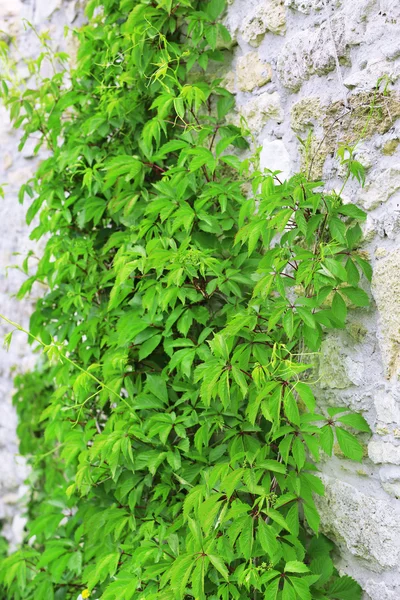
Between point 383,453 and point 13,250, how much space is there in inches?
99.9

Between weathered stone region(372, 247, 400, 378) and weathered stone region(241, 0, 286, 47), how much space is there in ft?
2.56

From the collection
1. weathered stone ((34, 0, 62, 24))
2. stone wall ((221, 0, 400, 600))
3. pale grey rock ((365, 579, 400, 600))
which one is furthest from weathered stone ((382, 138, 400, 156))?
weathered stone ((34, 0, 62, 24))

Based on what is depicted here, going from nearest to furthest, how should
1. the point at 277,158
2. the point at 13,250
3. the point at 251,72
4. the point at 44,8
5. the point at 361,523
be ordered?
1. the point at 361,523
2. the point at 277,158
3. the point at 251,72
4. the point at 44,8
5. the point at 13,250

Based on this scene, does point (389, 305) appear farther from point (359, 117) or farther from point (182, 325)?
point (182, 325)

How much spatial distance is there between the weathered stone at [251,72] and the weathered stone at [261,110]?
5cm

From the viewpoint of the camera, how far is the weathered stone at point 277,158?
1.64 meters

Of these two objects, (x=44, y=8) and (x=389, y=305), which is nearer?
(x=389, y=305)

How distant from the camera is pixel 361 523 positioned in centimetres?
142

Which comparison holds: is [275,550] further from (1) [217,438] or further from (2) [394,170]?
(2) [394,170]

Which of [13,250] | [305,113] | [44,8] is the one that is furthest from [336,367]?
[44,8]

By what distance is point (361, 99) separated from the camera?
4.50 feet

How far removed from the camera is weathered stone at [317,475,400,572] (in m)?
1.34

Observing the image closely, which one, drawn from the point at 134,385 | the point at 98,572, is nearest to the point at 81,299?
the point at 134,385

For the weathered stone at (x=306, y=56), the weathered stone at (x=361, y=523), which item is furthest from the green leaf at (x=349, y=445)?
the weathered stone at (x=306, y=56)
